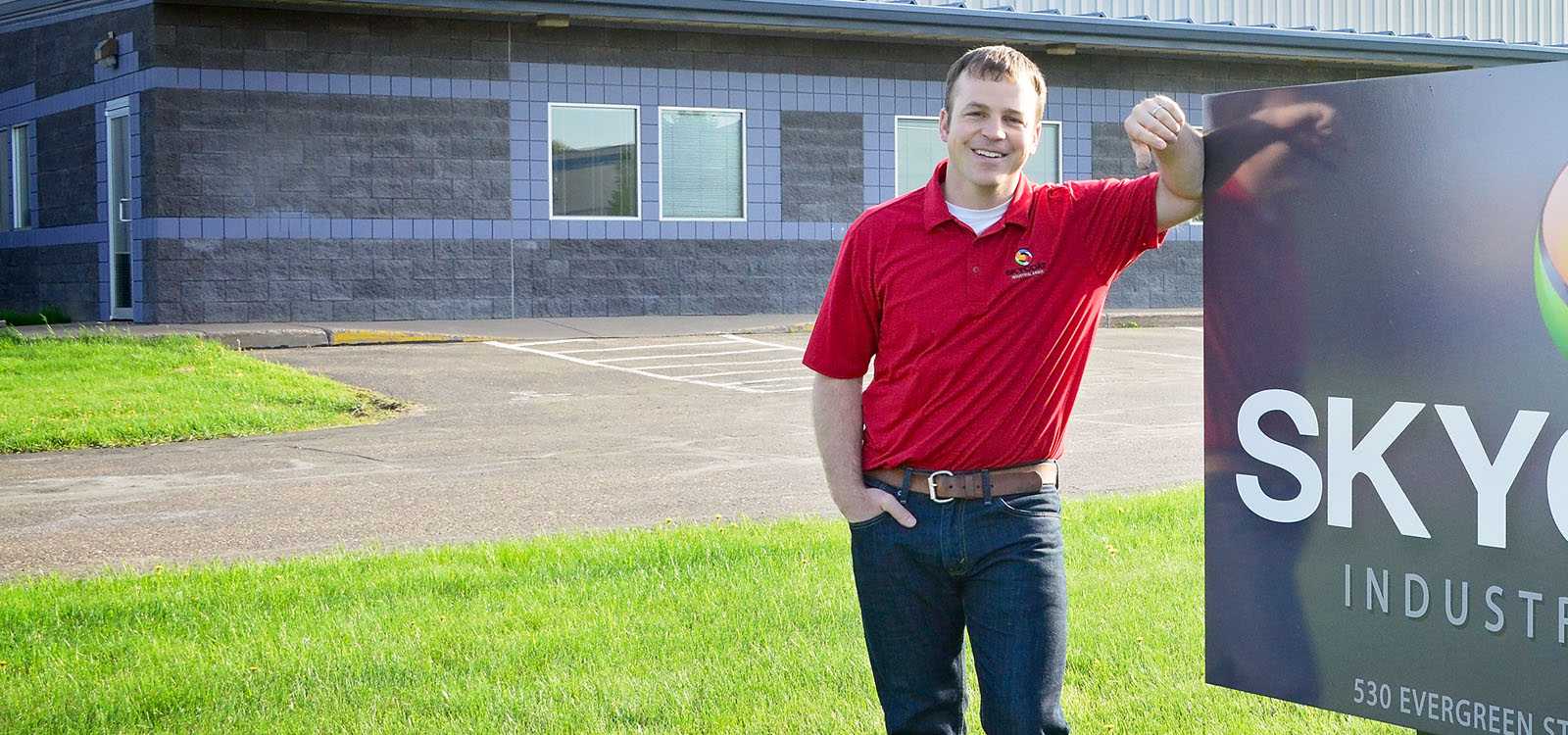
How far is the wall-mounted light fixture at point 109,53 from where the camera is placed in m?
18.1

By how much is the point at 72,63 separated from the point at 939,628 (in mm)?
18889

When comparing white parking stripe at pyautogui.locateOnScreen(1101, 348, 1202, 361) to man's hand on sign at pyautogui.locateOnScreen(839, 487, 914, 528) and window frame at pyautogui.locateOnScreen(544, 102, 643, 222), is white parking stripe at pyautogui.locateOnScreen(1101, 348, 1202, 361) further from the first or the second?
man's hand on sign at pyautogui.locateOnScreen(839, 487, 914, 528)

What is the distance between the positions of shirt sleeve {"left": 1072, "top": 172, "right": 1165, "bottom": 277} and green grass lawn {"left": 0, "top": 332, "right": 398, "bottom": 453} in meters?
8.90

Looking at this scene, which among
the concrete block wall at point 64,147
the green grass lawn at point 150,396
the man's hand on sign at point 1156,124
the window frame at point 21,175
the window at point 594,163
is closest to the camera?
the man's hand on sign at point 1156,124

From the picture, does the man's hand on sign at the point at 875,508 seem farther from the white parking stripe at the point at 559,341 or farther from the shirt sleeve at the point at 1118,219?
the white parking stripe at the point at 559,341

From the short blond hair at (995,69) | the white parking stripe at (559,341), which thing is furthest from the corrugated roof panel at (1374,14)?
the short blond hair at (995,69)

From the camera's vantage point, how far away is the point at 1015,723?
322 centimetres

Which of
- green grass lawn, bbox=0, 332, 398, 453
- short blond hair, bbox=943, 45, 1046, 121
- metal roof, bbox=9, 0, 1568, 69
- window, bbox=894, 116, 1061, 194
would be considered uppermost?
metal roof, bbox=9, 0, 1568, 69

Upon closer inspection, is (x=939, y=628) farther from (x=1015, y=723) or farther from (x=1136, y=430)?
(x=1136, y=430)

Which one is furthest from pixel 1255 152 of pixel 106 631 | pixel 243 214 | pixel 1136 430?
pixel 243 214

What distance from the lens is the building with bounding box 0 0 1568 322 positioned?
1781 centimetres

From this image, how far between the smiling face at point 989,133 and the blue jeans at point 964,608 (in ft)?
2.14

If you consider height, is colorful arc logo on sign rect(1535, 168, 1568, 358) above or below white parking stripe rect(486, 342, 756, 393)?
above

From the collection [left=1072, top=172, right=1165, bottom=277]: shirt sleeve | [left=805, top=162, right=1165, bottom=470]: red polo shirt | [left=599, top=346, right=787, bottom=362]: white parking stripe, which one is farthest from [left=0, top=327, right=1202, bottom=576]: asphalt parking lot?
[left=1072, top=172, right=1165, bottom=277]: shirt sleeve
